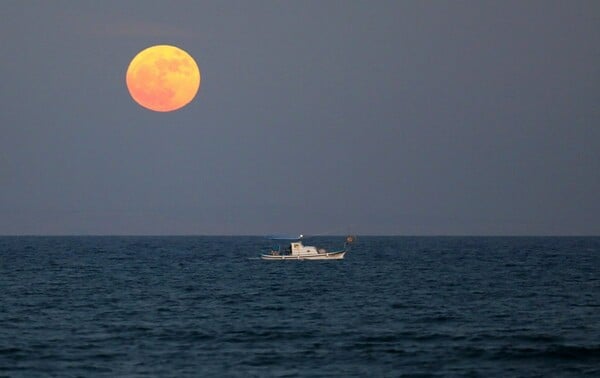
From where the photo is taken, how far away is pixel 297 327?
206ft

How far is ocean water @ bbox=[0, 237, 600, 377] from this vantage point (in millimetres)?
48062

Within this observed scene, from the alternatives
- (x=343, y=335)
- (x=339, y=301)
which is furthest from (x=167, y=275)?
(x=343, y=335)

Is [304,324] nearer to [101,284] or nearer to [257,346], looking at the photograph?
[257,346]

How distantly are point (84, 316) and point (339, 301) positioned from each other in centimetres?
2347

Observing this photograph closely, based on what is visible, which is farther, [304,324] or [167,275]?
[167,275]

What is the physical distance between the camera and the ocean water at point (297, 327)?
48062 millimetres

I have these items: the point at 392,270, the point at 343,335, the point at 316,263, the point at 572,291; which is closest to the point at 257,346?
the point at 343,335

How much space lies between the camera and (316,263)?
15288 cm

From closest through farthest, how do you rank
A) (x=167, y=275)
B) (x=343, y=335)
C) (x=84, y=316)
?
(x=343, y=335)
(x=84, y=316)
(x=167, y=275)

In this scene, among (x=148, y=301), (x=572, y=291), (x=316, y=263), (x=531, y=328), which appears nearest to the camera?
(x=531, y=328)

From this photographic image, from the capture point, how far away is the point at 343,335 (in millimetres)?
58344

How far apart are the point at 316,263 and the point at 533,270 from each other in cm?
3583

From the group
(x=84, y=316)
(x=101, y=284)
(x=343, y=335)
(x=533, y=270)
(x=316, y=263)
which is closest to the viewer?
(x=343, y=335)

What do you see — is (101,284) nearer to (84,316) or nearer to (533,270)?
(84,316)
